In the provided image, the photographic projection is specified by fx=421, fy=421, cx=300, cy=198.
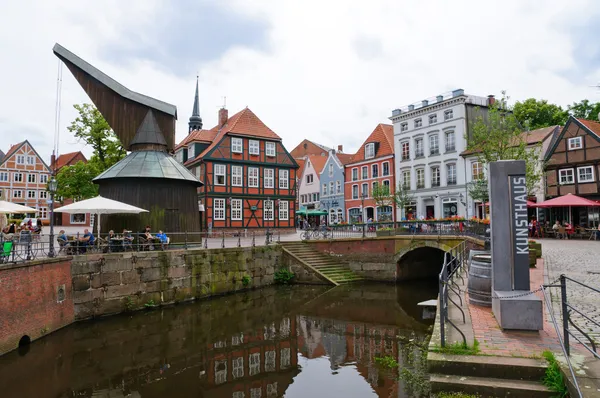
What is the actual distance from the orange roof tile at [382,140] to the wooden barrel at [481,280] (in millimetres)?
31315

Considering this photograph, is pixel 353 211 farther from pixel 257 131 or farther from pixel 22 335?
pixel 22 335

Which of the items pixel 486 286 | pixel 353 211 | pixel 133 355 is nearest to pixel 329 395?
pixel 486 286

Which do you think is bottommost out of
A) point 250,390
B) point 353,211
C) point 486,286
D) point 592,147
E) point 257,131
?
point 250,390

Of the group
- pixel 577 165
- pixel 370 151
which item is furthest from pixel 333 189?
pixel 577 165

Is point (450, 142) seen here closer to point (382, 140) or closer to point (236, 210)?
point (382, 140)

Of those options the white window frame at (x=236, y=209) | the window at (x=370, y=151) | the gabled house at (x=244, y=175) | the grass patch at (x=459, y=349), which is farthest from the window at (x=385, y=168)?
the grass patch at (x=459, y=349)

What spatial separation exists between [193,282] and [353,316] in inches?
268

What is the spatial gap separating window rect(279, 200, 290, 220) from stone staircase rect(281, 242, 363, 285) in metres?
11.3

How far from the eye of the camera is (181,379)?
8.94 metres

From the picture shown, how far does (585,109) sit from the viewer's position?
38.3m

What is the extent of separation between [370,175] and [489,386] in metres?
36.5

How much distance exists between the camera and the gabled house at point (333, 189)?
4494cm

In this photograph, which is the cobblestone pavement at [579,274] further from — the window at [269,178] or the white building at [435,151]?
the window at [269,178]

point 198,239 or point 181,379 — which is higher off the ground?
point 198,239
